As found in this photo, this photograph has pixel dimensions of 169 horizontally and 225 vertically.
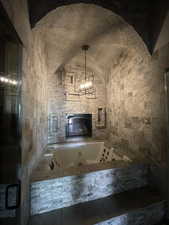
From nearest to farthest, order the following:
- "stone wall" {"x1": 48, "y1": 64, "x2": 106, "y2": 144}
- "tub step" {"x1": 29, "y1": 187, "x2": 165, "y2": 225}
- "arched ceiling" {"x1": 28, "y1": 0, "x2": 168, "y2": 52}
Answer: "tub step" {"x1": 29, "y1": 187, "x2": 165, "y2": 225} → "arched ceiling" {"x1": 28, "y1": 0, "x2": 168, "y2": 52} → "stone wall" {"x1": 48, "y1": 64, "x2": 106, "y2": 144}

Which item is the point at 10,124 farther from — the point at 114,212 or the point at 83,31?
the point at 83,31

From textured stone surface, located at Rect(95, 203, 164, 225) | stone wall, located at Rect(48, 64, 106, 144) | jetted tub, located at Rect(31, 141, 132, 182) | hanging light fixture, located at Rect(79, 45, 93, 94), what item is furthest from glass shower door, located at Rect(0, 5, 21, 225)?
stone wall, located at Rect(48, 64, 106, 144)

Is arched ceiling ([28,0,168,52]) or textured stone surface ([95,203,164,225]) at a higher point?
arched ceiling ([28,0,168,52])

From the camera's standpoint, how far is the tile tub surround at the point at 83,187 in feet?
3.74


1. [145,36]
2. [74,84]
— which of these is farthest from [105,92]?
[145,36]

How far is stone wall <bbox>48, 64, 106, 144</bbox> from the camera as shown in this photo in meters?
3.10

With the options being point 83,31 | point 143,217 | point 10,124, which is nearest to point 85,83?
point 83,31

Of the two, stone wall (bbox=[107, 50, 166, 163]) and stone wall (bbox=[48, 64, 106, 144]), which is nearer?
stone wall (bbox=[107, 50, 166, 163])

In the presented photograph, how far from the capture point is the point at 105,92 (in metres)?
3.59

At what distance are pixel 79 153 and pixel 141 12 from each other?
2.79 meters

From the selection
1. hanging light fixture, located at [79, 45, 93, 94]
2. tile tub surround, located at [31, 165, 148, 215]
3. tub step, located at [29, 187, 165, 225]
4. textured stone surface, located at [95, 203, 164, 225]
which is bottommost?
textured stone surface, located at [95, 203, 164, 225]

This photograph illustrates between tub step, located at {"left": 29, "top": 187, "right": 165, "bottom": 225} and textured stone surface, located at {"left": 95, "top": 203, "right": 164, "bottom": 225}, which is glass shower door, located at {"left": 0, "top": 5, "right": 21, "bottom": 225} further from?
textured stone surface, located at {"left": 95, "top": 203, "right": 164, "bottom": 225}

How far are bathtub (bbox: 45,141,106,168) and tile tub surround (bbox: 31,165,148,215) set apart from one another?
1.17 m

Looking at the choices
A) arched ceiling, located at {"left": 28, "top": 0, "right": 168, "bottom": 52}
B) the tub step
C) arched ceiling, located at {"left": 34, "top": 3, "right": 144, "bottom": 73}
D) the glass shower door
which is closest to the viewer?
the glass shower door
